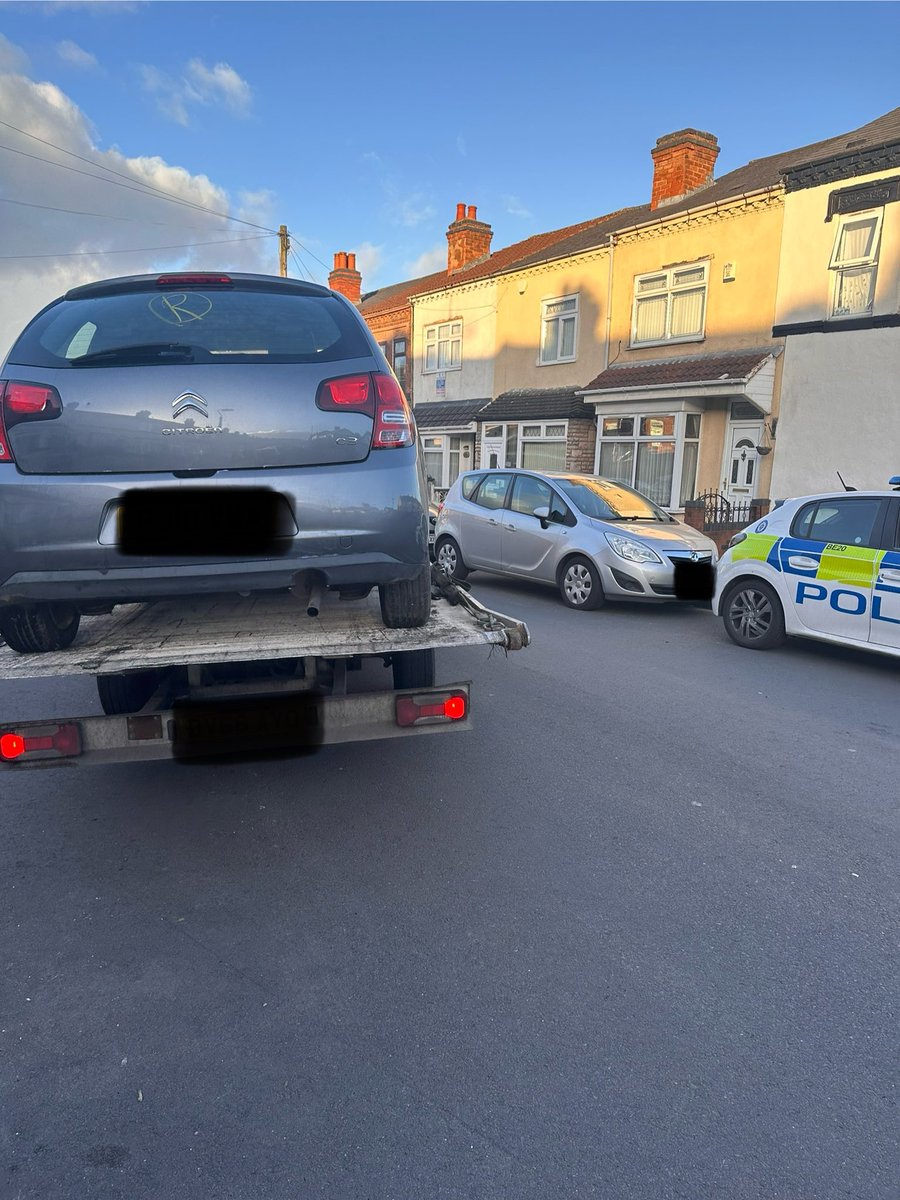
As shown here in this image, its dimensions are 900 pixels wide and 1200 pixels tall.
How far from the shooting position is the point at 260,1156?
6.43 ft

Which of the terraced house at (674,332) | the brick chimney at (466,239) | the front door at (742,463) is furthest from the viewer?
the brick chimney at (466,239)

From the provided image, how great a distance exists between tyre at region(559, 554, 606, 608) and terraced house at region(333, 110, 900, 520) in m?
5.47

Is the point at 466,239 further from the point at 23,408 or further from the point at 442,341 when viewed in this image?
the point at 23,408

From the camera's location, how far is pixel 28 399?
9.67 ft

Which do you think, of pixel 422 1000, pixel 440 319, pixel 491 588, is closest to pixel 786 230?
pixel 491 588

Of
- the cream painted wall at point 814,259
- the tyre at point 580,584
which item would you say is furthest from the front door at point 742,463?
the tyre at point 580,584

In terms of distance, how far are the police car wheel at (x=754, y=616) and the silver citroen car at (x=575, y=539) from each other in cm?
125

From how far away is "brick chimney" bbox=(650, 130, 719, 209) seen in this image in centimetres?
1861

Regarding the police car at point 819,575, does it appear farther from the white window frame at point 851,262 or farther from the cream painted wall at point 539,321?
the cream painted wall at point 539,321

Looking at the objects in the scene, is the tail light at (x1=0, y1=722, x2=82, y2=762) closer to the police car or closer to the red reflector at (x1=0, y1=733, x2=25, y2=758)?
the red reflector at (x1=0, y1=733, x2=25, y2=758)

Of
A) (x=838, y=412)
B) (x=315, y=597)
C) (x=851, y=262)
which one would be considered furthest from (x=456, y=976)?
(x=851, y=262)

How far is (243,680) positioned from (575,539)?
20.0 ft

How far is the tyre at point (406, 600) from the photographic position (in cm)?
327

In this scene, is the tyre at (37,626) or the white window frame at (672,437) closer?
the tyre at (37,626)
